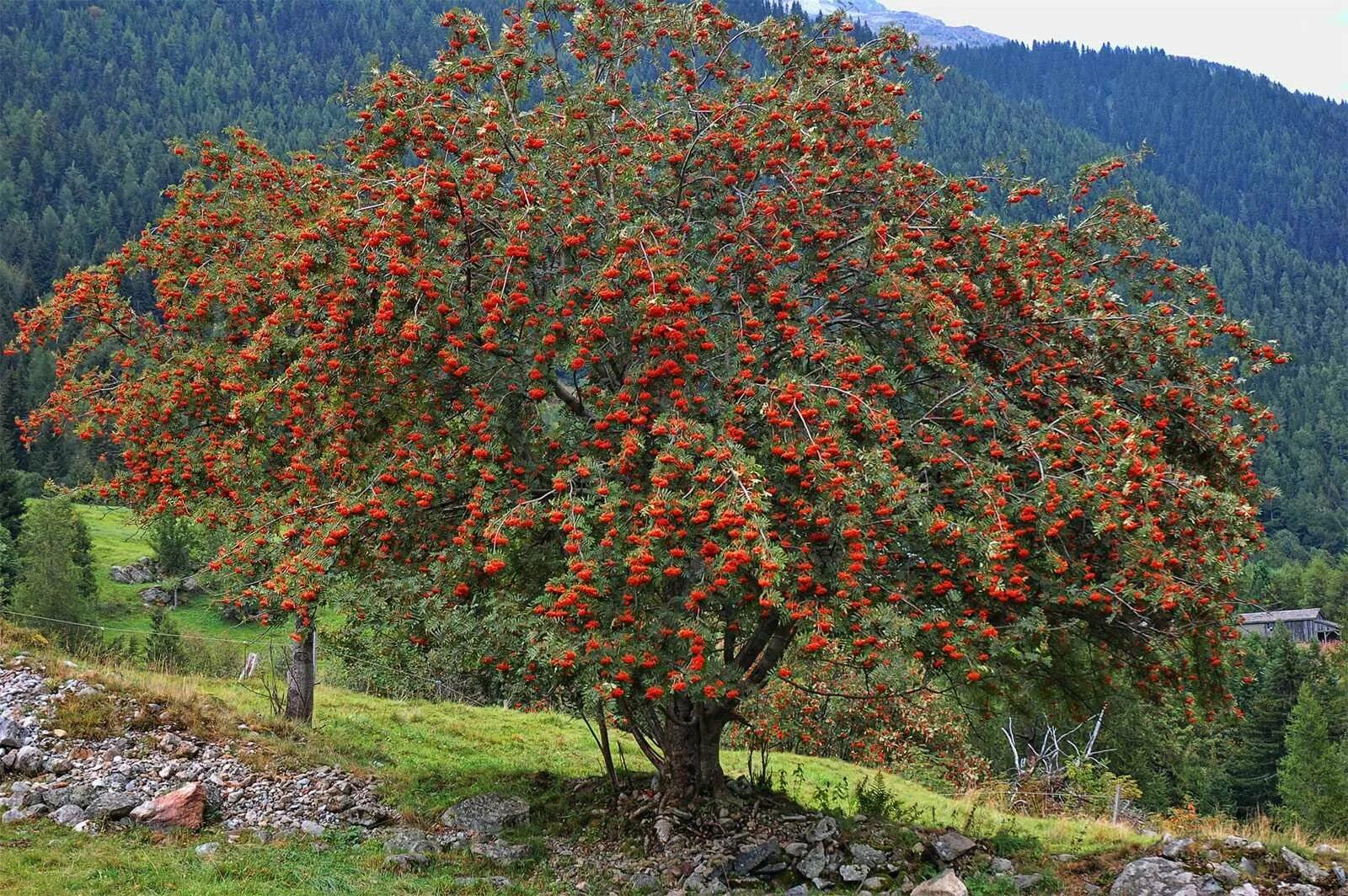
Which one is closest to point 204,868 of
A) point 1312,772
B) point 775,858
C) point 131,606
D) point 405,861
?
point 405,861

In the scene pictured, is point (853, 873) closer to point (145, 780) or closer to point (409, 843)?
point (409, 843)

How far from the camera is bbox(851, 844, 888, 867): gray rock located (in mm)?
9531

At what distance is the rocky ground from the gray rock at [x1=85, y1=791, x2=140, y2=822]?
2cm

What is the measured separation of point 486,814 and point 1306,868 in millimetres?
7837

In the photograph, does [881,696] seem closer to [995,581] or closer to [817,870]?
[995,581]

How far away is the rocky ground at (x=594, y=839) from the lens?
30.0 ft

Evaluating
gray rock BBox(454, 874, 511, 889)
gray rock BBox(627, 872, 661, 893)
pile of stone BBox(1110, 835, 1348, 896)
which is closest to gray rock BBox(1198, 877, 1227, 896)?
pile of stone BBox(1110, 835, 1348, 896)

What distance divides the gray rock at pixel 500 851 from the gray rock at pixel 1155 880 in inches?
213

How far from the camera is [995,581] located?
7164 millimetres

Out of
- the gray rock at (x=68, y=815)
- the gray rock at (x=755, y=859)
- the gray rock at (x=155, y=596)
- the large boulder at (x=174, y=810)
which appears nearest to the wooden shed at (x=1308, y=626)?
the gray rock at (x=155, y=596)

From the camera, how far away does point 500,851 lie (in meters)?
10.0

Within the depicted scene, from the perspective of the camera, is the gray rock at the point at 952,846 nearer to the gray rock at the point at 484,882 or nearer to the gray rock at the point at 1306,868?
the gray rock at the point at 1306,868

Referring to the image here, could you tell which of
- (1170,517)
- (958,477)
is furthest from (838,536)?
(1170,517)

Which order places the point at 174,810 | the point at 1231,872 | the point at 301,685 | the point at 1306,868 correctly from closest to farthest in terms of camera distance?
the point at 1231,872 < the point at 1306,868 < the point at 174,810 < the point at 301,685
